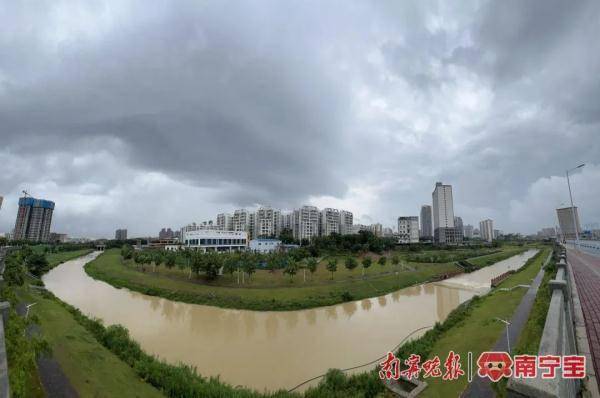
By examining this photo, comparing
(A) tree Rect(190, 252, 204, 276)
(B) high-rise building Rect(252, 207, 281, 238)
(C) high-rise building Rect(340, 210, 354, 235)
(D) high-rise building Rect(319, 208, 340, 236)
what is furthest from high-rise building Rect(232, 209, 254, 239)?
(A) tree Rect(190, 252, 204, 276)

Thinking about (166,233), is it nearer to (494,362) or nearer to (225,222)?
(225,222)

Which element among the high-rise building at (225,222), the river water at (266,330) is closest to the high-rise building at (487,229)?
the high-rise building at (225,222)

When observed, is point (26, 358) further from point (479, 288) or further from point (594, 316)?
point (479, 288)

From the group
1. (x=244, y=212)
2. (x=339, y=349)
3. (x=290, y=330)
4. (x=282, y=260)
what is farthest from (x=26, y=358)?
(x=244, y=212)

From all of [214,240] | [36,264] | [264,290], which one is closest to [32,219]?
[214,240]

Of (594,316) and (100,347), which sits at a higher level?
(594,316)

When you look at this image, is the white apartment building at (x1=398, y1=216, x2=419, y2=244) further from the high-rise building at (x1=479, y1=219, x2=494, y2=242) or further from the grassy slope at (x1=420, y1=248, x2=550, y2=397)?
the grassy slope at (x1=420, y1=248, x2=550, y2=397)
